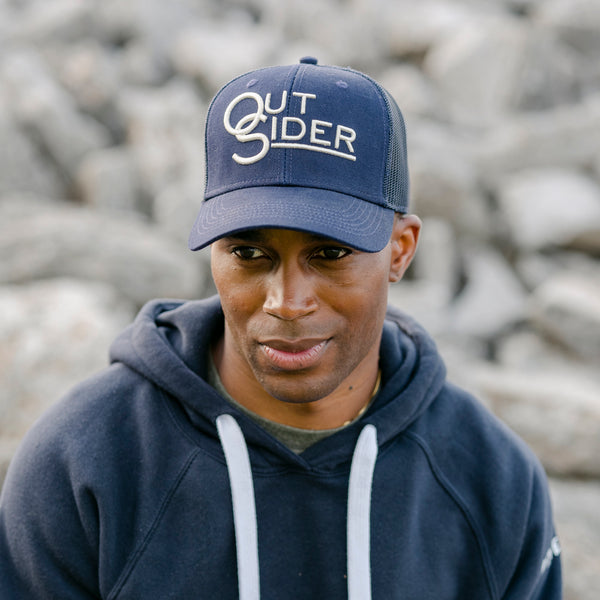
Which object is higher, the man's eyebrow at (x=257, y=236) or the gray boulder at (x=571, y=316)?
the gray boulder at (x=571, y=316)

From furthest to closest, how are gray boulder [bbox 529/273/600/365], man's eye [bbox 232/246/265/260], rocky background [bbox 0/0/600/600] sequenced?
gray boulder [bbox 529/273/600/365] < rocky background [bbox 0/0/600/600] < man's eye [bbox 232/246/265/260]

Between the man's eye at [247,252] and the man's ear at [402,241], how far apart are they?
47cm

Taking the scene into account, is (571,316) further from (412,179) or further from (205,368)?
(205,368)

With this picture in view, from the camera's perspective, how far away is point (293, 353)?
213cm

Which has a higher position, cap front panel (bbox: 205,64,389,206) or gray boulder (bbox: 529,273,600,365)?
gray boulder (bbox: 529,273,600,365)

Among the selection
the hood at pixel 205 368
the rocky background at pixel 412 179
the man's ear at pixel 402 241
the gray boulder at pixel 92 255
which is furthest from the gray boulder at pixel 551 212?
the man's ear at pixel 402 241

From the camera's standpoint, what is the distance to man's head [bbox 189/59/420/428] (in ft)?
6.86

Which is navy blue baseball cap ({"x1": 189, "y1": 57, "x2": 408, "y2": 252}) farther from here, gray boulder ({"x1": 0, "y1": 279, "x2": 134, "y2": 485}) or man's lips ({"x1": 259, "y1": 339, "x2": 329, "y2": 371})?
gray boulder ({"x1": 0, "y1": 279, "x2": 134, "y2": 485})

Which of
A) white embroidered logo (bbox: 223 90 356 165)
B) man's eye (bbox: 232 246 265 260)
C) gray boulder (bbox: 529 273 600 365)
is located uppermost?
gray boulder (bbox: 529 273 600 365)

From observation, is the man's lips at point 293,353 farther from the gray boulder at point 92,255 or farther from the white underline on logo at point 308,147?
the gray boulder at point 92,255

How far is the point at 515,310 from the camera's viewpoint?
7.67 meters

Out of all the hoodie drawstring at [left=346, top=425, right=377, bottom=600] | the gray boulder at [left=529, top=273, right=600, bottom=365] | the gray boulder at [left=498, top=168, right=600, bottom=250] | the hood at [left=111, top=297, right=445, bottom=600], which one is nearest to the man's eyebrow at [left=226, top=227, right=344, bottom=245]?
the hood at [left=111, top=297, right=445, bottom=600]

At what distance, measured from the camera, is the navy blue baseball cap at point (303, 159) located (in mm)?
2080

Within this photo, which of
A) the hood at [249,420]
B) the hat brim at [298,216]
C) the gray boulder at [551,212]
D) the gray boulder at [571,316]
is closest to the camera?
the hat brim at [298,216]
